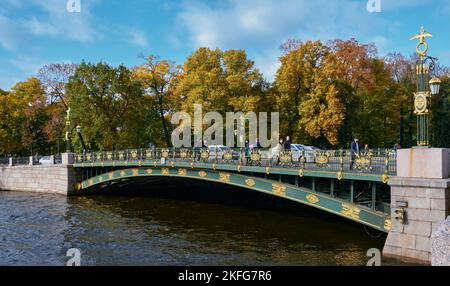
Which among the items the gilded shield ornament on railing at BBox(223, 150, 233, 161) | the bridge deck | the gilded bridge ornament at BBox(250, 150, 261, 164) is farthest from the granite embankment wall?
the gilded bridge ornament at BBox(250, 150, 261, 164)

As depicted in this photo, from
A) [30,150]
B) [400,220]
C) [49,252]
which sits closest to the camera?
[400,220]

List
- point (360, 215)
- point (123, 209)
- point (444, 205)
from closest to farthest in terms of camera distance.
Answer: point (444, 205) < point (360, 215) < point (123, 209)

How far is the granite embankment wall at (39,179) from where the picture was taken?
32.7 metres

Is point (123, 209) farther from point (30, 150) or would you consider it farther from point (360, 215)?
point (30, 150)

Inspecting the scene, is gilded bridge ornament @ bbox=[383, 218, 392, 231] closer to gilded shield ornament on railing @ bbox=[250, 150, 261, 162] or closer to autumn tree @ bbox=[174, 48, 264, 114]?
gilded shield ornament on railing @ bbox=[250, 150, 261, 162]

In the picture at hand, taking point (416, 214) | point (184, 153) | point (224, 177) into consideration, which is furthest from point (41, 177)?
point (416, 214)

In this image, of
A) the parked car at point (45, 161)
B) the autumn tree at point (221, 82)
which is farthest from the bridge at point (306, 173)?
the parked car at point (45, 161)

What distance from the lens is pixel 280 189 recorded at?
17.3 meters

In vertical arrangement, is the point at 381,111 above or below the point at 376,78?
below

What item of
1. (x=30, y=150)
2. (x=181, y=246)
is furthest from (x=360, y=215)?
(x=30, y=150)

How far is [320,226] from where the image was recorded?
18.7 m

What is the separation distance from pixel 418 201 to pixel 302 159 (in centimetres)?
520

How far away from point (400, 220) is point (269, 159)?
7.05 meters

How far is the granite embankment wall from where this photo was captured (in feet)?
107
